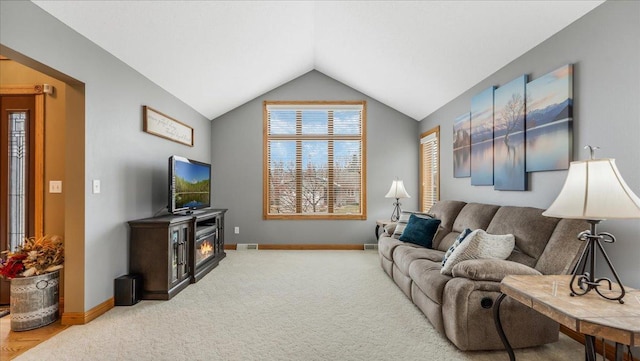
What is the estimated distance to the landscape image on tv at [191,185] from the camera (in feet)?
12.5

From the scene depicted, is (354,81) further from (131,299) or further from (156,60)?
(131,299)

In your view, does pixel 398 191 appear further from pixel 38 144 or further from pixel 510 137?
pixel 38 144

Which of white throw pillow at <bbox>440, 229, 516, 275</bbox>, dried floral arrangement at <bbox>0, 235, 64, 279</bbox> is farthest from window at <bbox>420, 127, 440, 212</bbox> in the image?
dried floral arrangement at <bbox>0, 235, 64, 279</bbox>

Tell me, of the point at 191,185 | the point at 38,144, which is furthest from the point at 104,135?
the point at 191,185

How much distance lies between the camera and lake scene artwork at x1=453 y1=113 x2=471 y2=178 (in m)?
4.07

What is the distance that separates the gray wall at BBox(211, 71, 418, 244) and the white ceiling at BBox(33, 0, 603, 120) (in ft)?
1.73

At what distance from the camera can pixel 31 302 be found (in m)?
2.61

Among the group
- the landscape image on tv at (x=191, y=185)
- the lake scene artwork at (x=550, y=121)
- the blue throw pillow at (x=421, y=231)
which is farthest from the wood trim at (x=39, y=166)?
the lake scene artwork at (x=550, y=121)

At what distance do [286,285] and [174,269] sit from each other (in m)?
1.25

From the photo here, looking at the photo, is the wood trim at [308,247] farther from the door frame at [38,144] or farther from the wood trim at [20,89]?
the wood trim at [20,89]

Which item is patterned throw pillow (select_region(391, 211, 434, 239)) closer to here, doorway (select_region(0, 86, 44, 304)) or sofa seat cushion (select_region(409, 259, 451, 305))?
sofa seat cushion (select_region(409, 259, 451, 305))

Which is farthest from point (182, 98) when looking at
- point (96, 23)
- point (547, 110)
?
point (547, 110)

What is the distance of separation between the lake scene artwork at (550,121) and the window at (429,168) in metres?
2.24

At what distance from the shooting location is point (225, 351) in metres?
2.26
